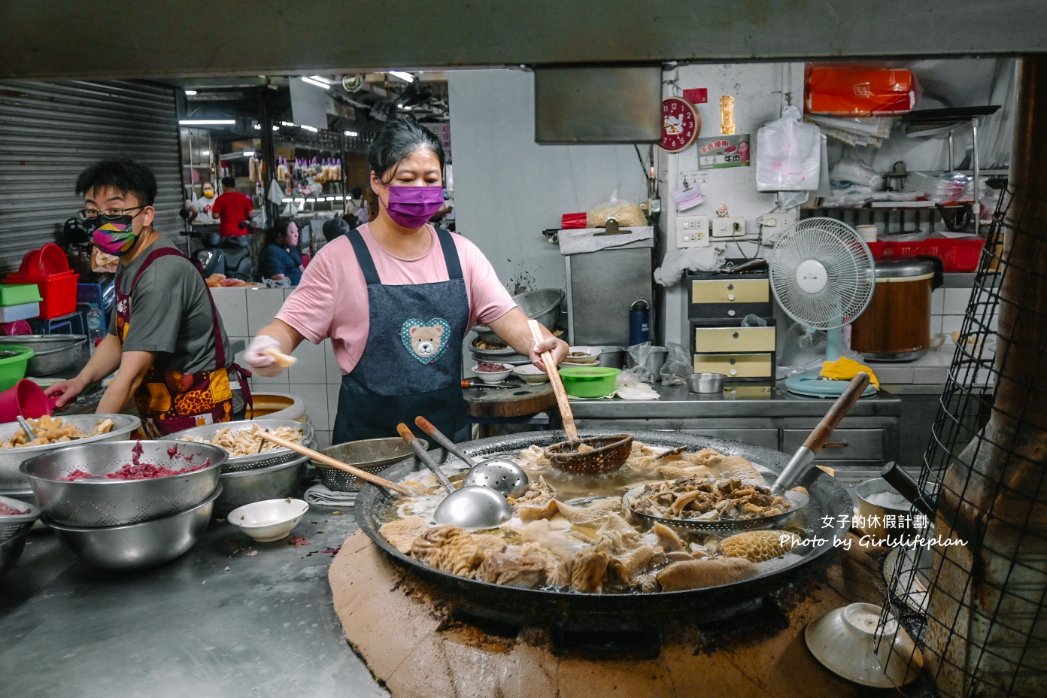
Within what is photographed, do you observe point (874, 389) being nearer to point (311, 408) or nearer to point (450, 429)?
point (450, 429)

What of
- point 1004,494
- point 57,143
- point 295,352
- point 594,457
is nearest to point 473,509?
point 594,457

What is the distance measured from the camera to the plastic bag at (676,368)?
214 inches

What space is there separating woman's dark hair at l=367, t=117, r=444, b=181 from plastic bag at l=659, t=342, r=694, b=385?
273cm

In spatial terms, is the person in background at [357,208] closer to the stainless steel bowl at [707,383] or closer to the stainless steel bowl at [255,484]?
the stainless steel bowl at [707,383]

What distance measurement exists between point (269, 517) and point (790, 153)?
445 cm

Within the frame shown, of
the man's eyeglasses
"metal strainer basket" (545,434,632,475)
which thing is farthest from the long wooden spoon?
the man's eyeglasses

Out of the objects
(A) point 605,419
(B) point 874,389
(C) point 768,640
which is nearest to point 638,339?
(A) point 605,419

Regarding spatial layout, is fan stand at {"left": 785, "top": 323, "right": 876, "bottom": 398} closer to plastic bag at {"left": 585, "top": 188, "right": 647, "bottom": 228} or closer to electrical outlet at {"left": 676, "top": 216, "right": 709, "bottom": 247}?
electrical outlet at {"left": 676, "top": 216, "right": 709, "bottom": 247}

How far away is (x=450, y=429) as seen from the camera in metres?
3.47

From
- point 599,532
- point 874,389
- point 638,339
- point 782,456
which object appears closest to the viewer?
point 599,532

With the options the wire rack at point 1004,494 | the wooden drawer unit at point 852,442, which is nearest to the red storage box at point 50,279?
the wooden drawer unit at point 852,442

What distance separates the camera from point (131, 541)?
6.76 ft

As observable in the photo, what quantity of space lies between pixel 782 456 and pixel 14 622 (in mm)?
2255

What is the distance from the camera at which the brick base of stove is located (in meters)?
1.57
